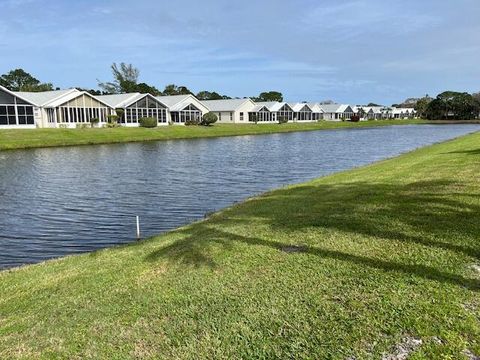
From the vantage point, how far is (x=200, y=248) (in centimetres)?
770

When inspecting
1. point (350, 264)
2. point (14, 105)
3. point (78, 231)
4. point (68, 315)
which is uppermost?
point (14, 105)

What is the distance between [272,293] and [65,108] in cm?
5635

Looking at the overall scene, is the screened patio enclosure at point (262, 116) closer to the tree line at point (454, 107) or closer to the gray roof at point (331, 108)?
the gray roof at point (331, 108)

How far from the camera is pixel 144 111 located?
67438 mm

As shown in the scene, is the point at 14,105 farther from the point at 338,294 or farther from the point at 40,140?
the point at 338,294

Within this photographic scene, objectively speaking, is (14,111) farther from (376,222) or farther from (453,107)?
(453,107)

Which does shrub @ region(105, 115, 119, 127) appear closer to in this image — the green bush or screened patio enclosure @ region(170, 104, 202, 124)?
screened patio enclosure @ region(170, 104, 202, 124)

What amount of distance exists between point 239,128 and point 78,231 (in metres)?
60.4

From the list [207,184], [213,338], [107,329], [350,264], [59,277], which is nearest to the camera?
[213,338]

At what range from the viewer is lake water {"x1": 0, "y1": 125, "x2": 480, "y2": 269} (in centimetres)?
1274

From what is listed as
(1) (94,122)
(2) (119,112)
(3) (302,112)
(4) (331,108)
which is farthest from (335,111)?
(1) (94,122)

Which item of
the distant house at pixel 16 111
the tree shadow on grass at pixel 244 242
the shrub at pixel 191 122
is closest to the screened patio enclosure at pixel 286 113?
the shrub at pixel 191 122

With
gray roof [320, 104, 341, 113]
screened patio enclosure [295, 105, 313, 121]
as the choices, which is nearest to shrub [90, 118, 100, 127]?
screened patio enclosure [295, 105, 313, 121]

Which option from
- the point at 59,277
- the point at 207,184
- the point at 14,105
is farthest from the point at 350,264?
the point at 14,105
